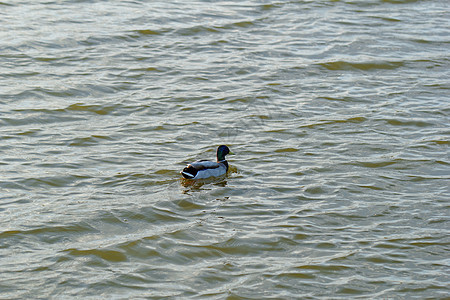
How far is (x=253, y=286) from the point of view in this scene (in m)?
7.51

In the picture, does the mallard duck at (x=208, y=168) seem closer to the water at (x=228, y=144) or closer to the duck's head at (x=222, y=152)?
the duck's head at (x=222, y=152)

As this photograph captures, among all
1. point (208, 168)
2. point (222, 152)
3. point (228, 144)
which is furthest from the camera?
point (228, 144)

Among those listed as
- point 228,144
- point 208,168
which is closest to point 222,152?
point 208,168

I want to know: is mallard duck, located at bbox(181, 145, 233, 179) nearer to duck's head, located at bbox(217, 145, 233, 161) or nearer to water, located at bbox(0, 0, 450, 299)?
duck's head, located at bbox(217, 145, 233, 161)

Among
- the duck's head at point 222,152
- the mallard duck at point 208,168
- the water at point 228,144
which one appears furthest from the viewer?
the duck's head at point 222,152

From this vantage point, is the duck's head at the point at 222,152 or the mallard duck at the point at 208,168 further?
the duck's head at the point at 222,152

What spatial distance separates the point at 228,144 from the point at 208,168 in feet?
4.22

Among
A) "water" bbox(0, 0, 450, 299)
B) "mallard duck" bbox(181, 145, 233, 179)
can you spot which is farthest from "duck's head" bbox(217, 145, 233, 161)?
"water" bbox(0, 0, 450, 299)

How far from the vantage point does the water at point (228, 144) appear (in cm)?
782

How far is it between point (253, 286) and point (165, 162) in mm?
3545

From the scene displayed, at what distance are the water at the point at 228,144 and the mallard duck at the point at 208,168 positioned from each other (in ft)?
0.60

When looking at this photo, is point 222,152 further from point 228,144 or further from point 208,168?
point 228,144

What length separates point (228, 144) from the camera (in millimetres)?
11445

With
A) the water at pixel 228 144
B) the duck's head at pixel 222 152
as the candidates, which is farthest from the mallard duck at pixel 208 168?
the water at pixel 228 144
